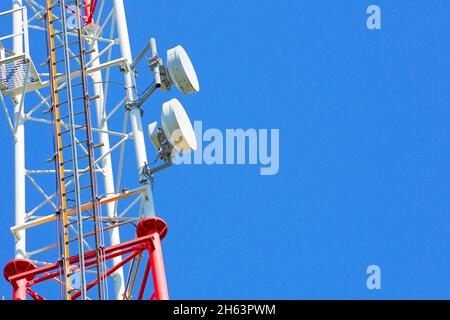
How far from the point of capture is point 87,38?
4150 centimetres

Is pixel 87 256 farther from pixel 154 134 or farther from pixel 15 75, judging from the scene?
pixel 15 75

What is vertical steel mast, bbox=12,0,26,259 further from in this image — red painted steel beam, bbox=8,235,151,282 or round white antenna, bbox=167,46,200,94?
round white antenna, bbox=167,46,200,94

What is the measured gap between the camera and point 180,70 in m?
39.1

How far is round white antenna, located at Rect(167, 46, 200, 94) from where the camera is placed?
39062 millimetres

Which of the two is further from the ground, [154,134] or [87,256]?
[154,134]

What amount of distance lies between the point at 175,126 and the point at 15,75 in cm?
537

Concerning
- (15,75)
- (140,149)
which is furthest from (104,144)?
(15,75)

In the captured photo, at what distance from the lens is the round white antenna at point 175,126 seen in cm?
3784

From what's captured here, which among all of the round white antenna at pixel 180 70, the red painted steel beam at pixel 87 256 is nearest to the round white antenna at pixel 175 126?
the round white antenna at pixel 180 70

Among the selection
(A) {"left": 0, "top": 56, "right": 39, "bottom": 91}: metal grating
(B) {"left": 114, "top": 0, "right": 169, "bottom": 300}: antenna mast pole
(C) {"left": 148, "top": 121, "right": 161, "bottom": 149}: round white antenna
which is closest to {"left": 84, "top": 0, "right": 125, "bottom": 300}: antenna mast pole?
(B) {"left": 114, "top": 0, "right": 169, "bottom": 300}: antenna mast pole
